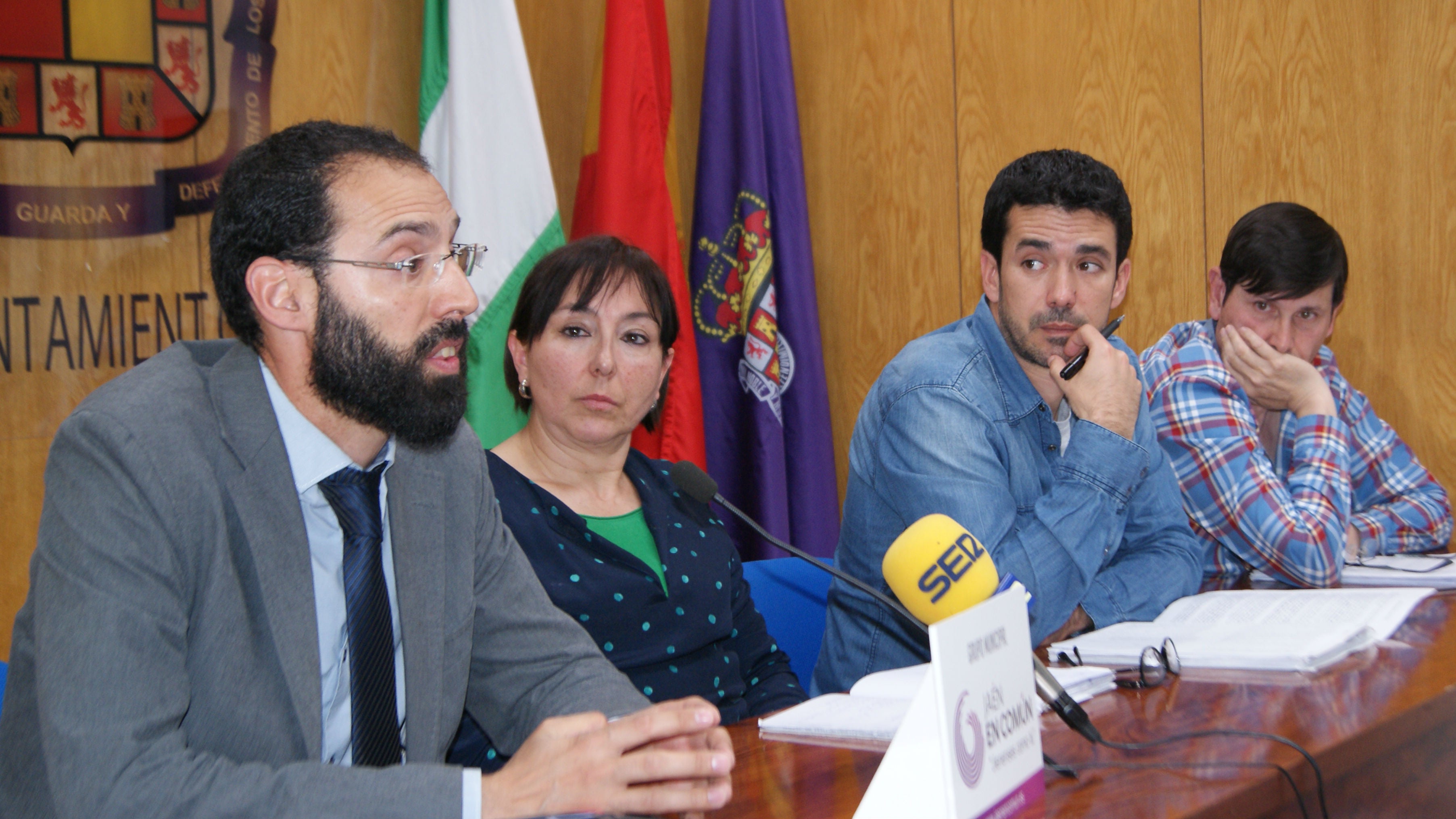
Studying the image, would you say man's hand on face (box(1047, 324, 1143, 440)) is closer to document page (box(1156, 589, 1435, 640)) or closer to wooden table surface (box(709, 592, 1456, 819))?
document page (box(1156, 589, 1435, 640))

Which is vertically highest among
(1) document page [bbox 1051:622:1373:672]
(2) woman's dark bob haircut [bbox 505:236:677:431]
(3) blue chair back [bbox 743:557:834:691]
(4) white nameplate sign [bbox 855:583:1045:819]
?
(2) woman's dark bob haircut [bbox 505:236:677:431]

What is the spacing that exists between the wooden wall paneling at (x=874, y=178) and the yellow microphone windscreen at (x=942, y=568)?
2587 mm

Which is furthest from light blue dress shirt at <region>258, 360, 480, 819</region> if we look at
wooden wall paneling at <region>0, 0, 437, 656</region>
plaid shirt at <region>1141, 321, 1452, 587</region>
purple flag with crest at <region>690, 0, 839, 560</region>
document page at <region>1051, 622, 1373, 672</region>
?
purple flag with crest at <region>690, 0, 839, 560</region>

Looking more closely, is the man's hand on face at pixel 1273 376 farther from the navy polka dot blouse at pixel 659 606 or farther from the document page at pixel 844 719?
the document page at pixel 844 719

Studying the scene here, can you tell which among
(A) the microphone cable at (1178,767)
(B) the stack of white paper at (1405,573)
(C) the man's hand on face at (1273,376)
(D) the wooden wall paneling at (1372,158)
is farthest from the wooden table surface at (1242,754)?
(D) the wooden wall paneling at (1372,158)

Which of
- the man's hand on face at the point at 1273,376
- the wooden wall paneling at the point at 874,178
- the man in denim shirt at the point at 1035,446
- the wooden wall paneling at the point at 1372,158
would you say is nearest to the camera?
the man in denim shirt at the point at 1035,446

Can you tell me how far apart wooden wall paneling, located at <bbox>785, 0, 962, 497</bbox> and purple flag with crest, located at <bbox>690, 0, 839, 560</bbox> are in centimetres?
29

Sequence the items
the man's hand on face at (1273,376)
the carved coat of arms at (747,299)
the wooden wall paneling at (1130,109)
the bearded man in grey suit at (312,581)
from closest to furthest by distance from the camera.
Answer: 1. the bearded man in grey suit at (312,581)
2. the man's hand on face at (1273,376)
3. the wooden wall paneling at (1130,109)
4. the carved coat of arms at (747,299)

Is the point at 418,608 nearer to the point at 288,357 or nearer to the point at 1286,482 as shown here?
the point at 288,357

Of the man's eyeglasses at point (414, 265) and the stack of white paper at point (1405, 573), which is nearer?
the man's eyeglasses at point (414, 265)

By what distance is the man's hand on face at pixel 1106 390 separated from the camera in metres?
1.92

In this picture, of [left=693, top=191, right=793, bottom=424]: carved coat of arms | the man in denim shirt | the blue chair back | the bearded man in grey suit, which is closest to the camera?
the bearded man in grey suit

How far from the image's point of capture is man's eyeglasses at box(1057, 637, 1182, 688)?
148 cm

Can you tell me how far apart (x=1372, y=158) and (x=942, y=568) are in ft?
8.00
